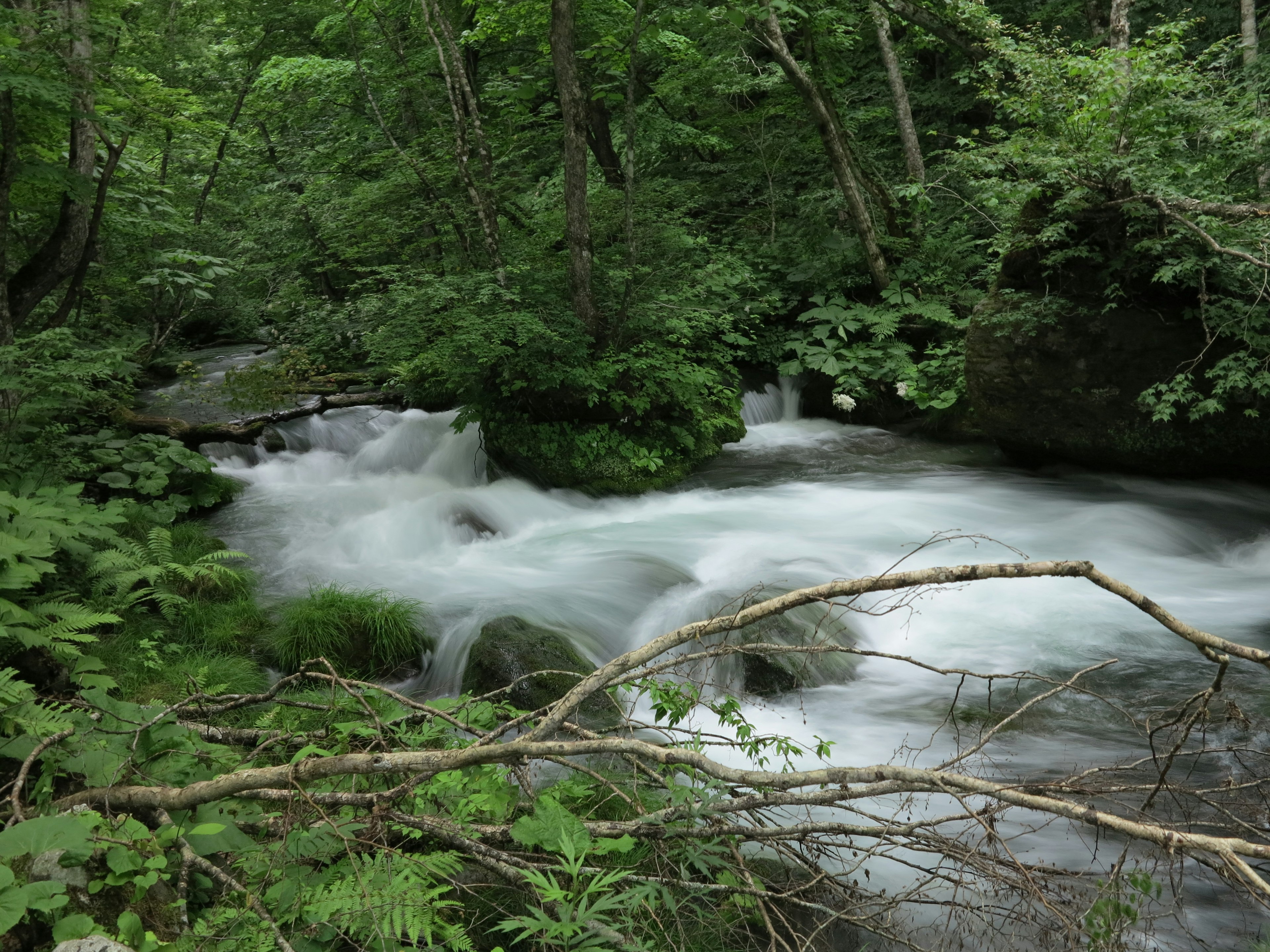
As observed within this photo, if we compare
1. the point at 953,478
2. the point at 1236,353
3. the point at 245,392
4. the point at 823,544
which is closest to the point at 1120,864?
the point at 823,544

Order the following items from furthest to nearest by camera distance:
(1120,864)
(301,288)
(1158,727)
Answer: (301,288) → (1158,727) → (1120,864)

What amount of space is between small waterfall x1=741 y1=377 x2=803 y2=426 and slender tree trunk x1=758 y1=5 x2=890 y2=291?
1998 mm

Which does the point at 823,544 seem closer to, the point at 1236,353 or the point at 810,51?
the point at 1236,353

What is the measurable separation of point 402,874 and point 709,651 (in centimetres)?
121

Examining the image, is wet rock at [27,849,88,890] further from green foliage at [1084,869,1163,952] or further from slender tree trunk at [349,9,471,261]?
slender tree trunk at [349,9,471,261]

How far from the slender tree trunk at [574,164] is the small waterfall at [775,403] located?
4.06 metres

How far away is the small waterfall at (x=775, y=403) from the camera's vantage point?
1266 centimetres

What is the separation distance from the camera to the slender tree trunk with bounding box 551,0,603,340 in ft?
27.1

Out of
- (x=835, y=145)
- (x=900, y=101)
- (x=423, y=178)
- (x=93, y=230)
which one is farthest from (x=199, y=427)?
(x=900, y=101)

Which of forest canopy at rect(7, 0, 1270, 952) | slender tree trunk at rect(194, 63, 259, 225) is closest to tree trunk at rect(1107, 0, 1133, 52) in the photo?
forest canopy at rect(7, 0, 1270, 952)

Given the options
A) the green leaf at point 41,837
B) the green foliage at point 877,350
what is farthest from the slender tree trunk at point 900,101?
the green leaf at point 41,837

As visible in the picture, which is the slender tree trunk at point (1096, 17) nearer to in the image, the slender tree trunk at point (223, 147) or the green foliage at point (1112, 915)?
the green foliage at point (1112, 915)

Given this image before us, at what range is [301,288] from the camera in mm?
16031

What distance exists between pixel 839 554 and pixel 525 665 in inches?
137
